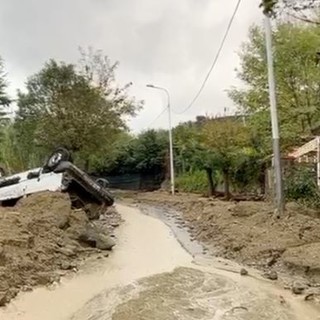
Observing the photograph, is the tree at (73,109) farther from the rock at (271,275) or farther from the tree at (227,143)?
the rock at (271,275)

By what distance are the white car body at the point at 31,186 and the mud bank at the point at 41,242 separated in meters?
0.86

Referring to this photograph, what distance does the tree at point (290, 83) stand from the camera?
→ 21375mm

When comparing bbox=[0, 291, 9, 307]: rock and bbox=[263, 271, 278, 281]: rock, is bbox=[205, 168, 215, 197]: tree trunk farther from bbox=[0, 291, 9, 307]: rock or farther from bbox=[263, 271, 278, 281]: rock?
bbox=[0, 291, 9, 307]: rock

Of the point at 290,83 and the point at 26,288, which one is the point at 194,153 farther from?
the point at 26,288

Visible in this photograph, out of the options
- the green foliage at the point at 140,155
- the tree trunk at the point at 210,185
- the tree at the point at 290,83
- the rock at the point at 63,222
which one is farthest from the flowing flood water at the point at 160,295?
the green foliage at the point at 140,155

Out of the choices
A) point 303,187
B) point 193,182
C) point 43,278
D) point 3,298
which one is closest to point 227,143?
point 193,182

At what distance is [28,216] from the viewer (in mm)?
13211

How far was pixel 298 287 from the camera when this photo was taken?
889cm

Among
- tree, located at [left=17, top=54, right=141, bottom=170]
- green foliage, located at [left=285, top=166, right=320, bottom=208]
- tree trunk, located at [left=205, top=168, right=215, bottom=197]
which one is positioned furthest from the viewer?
tree, located at [left=17, top=54, right=141, bottom=170]

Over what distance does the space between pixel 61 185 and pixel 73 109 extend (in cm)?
1657

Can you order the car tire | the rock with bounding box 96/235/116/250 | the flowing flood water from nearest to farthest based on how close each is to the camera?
1. the flowing flood water
2. the rock with bounding box 96/235/116/250
3. the car tire

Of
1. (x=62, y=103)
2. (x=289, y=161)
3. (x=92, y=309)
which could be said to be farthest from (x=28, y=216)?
(x=62, y=103)

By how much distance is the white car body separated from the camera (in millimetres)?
16039

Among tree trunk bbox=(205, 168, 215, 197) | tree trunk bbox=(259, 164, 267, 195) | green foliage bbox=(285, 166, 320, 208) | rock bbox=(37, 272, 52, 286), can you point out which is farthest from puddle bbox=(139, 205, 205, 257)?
tree trunk bbox=(259, 164, 267, 195)
